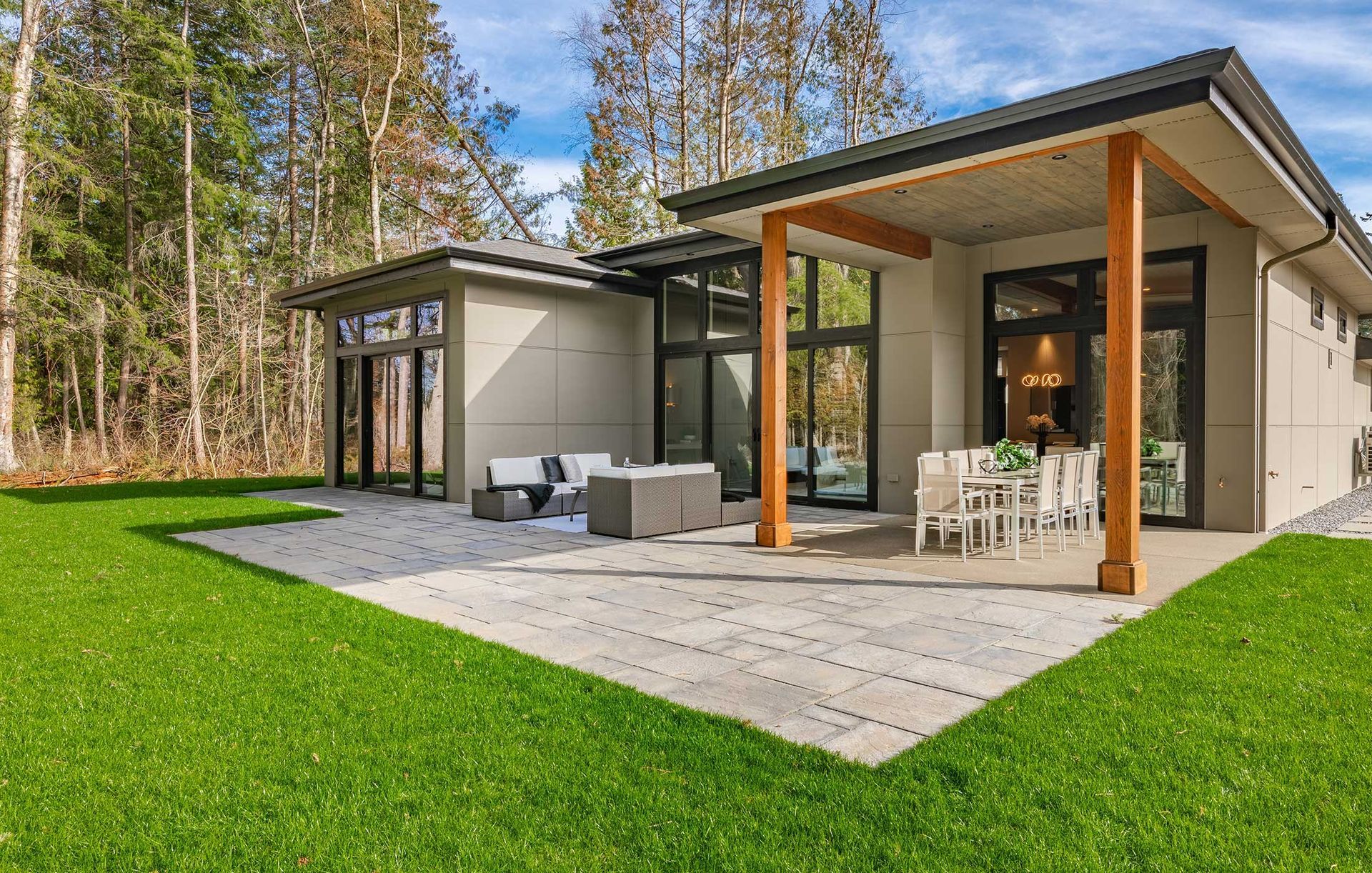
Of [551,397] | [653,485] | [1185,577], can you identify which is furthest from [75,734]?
[551,397]

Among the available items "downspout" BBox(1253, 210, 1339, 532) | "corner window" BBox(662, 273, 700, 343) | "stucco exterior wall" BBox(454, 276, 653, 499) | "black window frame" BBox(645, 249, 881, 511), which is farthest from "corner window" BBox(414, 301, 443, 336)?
"downspout" BBox(1253, 210, 1339, 532)

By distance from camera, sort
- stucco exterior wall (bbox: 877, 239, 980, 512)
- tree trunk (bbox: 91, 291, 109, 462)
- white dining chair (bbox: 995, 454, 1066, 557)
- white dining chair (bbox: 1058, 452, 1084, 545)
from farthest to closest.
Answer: tree trunk (bbox: 91, 291, 109, 462) → stucco exterior wall (bbox: 877, 239, 980, 512) → white dining chair (bbox: 1058, 452, 1084, 545) → white dining chair (bbox: 995, 454, 1066, 557)

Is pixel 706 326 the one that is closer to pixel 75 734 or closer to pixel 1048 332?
pixel 1048 332

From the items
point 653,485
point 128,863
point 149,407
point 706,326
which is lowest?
point 128,863

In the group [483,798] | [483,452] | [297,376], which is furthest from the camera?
[297,376]

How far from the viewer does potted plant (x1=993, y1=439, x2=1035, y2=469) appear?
7254 millimetres

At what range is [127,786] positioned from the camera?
2.56m

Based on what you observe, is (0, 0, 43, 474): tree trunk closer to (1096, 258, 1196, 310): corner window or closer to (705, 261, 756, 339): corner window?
(705, 261, 756, 339): corner window

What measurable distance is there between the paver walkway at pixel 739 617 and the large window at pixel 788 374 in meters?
3.11

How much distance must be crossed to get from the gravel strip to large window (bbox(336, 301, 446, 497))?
10.3 m

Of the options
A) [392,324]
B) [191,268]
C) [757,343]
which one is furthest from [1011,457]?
[191,268]

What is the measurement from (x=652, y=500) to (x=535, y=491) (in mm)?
2005

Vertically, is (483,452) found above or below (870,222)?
below

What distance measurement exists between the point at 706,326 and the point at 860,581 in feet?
22.8
